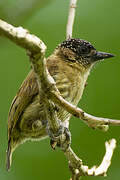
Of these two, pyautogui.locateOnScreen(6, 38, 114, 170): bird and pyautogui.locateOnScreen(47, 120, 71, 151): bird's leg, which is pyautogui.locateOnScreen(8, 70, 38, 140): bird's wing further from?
pyautogui.locateOnScreen(47, 120, 71, 151): bird's leg

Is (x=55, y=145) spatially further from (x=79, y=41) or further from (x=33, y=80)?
(x=79, y=41)

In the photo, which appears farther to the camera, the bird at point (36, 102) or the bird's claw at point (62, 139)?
the bird at point (36, 102)

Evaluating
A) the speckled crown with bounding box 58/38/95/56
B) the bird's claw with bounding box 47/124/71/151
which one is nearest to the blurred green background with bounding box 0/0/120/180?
the speckled crown with bounding box 58/38/95/56

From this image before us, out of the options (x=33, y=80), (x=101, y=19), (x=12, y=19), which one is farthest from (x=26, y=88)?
(x=101, y=19)

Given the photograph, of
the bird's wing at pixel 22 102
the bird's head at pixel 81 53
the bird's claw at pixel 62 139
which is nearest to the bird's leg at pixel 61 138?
the bird's claw at pixel 62 139

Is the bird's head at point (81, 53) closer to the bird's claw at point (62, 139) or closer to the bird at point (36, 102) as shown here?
the bird at point (36, 102)

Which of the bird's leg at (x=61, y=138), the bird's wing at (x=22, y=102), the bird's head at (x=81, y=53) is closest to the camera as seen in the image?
the bird's leg at (x=61, y=138)

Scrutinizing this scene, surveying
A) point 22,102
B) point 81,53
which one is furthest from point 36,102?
point 81,53
